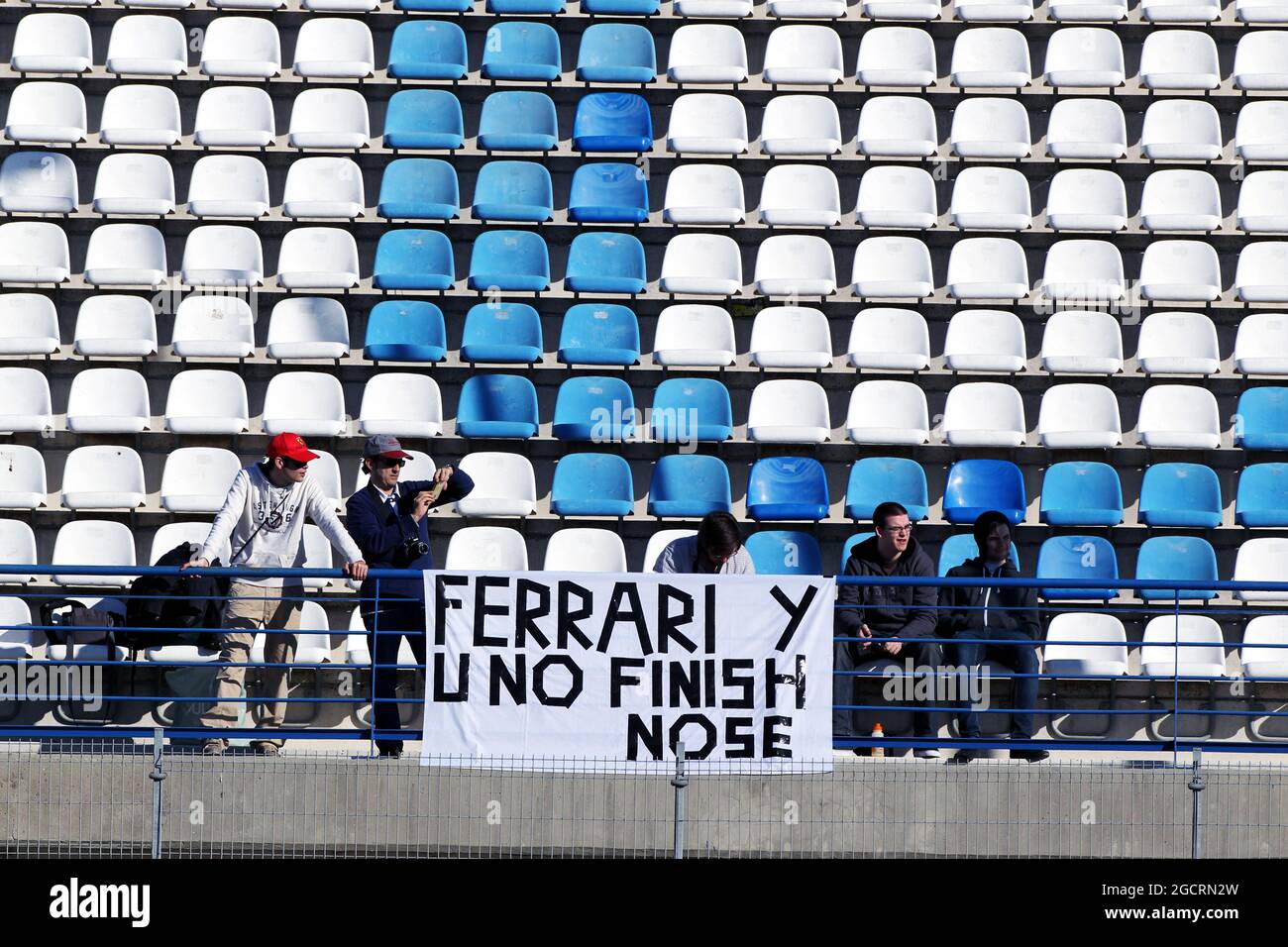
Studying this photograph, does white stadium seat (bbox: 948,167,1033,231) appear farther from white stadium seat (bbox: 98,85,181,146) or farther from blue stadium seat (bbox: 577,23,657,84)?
white stadium seat (bbox: 98,85,181,146)

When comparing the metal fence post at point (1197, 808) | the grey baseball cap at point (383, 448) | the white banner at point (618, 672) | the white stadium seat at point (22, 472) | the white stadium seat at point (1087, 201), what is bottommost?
the metal fence post at point (1197, 808)

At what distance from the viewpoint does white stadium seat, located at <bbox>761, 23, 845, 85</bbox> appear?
10.8m

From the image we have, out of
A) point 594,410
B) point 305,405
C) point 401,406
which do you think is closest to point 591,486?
point 594,410

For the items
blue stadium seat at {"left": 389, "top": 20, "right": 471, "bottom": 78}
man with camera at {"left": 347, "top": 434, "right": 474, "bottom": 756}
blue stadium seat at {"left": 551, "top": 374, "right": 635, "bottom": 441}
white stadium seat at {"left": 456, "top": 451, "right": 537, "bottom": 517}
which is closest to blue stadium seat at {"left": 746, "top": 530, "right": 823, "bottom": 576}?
blue stadium seat at {"left": 551, "top": 374, "right": 635, "bottom": 441}

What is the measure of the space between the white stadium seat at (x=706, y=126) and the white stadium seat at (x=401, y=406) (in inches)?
93.1

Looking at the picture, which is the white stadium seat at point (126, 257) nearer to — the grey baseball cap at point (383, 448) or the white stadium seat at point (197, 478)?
the white stadium seat at point (197, 478)

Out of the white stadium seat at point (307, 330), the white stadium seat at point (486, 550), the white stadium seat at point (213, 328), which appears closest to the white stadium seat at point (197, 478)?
the white stadium seat at point (213, 328)

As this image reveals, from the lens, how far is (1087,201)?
10383 millimetres

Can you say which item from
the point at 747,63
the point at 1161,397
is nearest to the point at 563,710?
the point at 1161,397

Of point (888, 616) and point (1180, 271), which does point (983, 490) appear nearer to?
point (888, 616)

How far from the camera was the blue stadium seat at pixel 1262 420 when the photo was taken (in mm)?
9688

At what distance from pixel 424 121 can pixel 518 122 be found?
64cm
